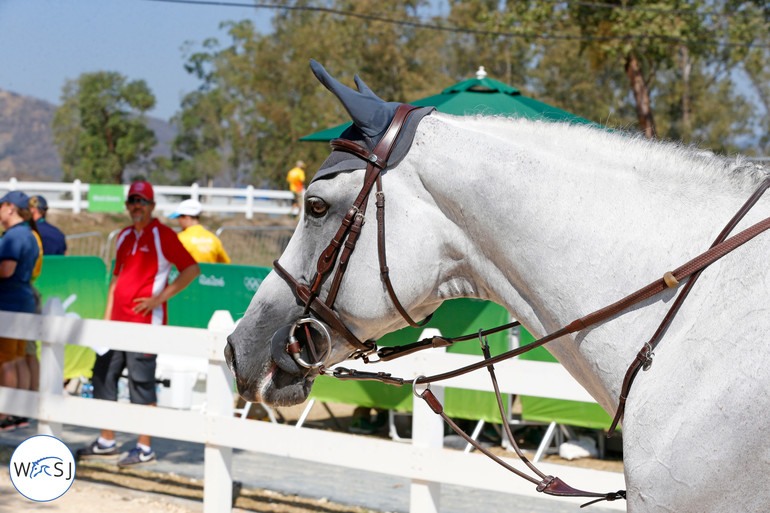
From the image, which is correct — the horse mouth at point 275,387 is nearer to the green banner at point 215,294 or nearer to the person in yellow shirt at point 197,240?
the green banner at point 215,294

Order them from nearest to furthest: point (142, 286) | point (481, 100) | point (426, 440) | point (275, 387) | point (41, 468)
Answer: point (275, 387) < point (41, 468) < point (426, 440) < point (142, 286) < point (481, 100)

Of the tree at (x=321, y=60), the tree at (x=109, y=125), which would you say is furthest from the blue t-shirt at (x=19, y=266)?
the tree at (x=109, y=125)

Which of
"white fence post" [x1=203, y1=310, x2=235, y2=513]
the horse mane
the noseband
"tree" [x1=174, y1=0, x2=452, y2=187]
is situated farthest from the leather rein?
"tree" [x1=174, y1=0, x2=452, y2=187]

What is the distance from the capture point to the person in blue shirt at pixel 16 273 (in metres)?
6.65

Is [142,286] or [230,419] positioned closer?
[230,419]

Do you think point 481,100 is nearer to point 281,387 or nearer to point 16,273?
point 16,273

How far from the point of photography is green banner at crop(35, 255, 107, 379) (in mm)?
7977

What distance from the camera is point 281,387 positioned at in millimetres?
2277

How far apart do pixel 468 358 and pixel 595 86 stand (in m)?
40.7

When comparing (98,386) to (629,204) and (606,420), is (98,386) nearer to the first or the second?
(606,420)

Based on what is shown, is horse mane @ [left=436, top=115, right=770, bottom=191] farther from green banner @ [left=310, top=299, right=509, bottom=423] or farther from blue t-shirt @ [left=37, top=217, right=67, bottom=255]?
blue t-shirt @ [left=37, top=217, right=67, bottom=255]

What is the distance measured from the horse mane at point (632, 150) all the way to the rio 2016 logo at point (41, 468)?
9.40 feet

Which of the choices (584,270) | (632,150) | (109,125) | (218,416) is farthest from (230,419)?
(109,125)

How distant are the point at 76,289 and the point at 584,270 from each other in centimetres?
740
